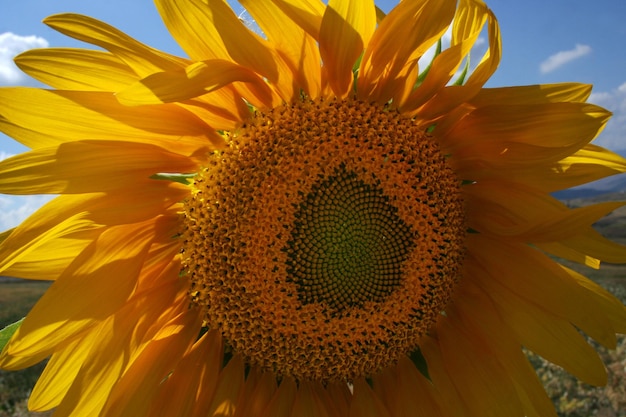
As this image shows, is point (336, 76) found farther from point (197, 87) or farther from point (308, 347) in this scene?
point (308, 347)

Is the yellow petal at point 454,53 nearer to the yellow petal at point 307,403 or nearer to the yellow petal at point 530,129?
the yellow petal at point 530,129

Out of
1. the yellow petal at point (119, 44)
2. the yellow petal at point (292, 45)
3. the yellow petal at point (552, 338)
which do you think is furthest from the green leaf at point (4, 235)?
the yellow petal at point (552, 338)

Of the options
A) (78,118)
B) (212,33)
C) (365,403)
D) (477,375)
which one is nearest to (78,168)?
(78,118)

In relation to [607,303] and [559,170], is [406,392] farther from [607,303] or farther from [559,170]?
[559,170]

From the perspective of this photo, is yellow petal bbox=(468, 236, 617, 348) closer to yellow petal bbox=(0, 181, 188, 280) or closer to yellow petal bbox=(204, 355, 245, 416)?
yellow petal bbox=(204, 355, 245, 416)

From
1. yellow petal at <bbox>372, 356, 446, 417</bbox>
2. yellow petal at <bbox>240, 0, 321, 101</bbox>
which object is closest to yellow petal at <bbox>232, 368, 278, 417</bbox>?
yellow petal at <bbox>372, 356, 446, 417</bbox>
